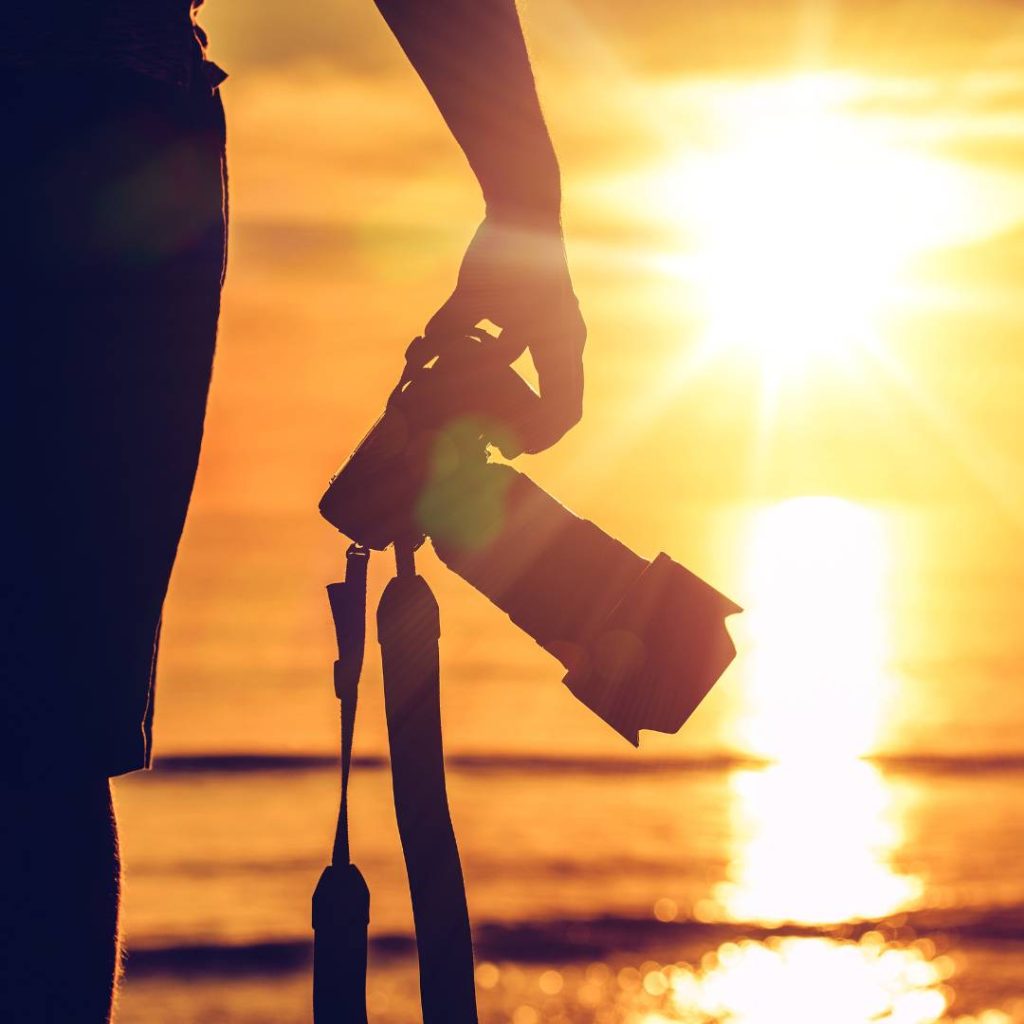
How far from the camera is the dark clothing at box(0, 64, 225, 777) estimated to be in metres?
1.91

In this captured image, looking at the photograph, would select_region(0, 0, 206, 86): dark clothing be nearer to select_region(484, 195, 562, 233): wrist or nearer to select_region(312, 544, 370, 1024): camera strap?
select_region(484, 195, 562, 233): wrist

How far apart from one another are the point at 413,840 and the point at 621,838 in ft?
11.9

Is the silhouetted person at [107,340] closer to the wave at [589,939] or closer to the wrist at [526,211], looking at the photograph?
the wrist at [526,211]

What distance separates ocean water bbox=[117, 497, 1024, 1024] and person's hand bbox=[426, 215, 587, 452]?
2.53 meters

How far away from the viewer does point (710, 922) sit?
4.90 m

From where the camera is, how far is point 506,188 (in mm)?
2059

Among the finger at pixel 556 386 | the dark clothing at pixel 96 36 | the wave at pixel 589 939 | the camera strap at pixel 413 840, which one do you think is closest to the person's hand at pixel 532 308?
the finger at pixel 556 386

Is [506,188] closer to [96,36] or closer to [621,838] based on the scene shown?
[96,36]

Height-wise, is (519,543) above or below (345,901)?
above

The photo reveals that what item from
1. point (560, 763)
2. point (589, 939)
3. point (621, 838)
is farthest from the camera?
point (560, 763)

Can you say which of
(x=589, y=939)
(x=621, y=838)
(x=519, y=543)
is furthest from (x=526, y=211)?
(x=621, y=838)

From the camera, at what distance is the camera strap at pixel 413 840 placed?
2.05m

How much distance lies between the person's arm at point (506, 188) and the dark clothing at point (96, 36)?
22 centimetres

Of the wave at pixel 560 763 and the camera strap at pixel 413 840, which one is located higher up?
the wave at pixel 560 763
